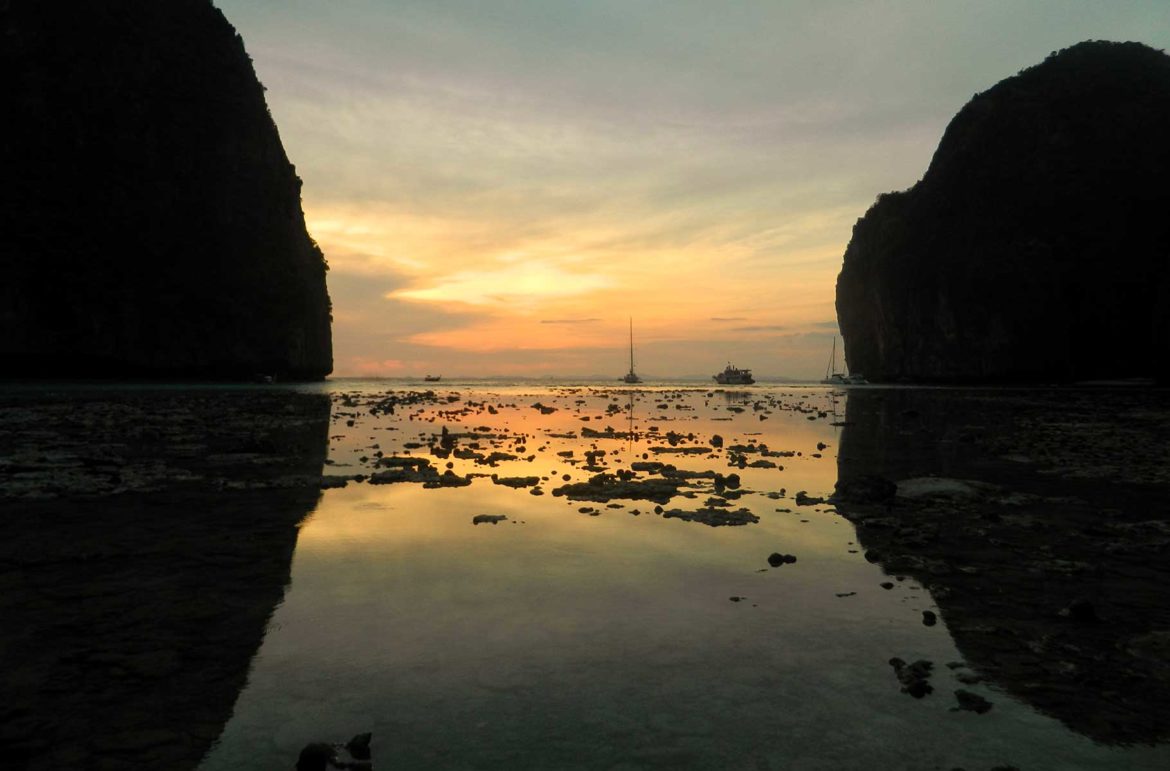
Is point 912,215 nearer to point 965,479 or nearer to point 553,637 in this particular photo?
point 965,479

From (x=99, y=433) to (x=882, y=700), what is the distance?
27.9 metres

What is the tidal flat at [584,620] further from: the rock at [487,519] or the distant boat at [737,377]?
the distant boat at [737,377]

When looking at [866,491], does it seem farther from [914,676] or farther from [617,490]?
[914,676]

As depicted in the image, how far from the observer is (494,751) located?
450 centimetres

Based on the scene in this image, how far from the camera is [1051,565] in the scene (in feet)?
29.3

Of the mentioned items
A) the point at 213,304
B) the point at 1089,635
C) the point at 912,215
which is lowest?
the point at 1089,635

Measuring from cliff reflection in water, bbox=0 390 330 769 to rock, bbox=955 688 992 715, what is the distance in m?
5.45

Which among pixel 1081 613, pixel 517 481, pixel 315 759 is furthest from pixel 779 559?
pixel 517 481

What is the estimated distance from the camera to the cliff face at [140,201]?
80.1 metres

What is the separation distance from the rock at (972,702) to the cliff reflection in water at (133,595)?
5.45 meters

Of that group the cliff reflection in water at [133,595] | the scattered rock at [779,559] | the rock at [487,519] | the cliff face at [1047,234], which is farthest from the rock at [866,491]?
the cliff face at [1047,234]

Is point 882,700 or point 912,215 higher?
point 912,215

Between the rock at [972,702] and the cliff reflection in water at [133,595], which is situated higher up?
the cliff reflection in water at [133,595]

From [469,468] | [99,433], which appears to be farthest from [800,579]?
[99,433]
